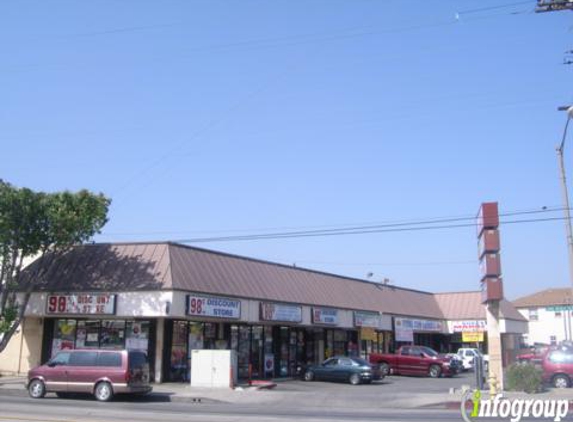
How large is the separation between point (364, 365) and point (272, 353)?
577 centimetres

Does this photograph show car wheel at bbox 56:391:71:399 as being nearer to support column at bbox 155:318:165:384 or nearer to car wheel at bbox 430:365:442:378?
support column at bbox 155:318:165:384

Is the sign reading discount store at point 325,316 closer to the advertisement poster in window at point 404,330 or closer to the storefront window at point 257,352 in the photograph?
the storefront window at point 257,352

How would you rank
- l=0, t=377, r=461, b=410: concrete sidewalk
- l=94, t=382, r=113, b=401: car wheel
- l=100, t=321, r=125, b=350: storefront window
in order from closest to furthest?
l=0, t=377, r=461, b=410: concrete sidewalk, l=94, t=382, r=113, b=401: car wheel, l=100, t=321, r=125, b=350: storefront window

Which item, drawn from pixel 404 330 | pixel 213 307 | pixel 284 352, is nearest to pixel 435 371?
pixel 284 352

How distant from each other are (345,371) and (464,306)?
2528cm

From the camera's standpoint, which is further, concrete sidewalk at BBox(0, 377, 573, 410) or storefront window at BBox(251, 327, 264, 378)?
storefront window at BBox(251, 327, 264, 378)

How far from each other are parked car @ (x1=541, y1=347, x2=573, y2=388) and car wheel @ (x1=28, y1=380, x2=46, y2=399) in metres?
18.6

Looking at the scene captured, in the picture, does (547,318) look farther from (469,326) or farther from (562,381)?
(562,381)

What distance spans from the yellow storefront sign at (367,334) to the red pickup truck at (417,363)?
2.88m

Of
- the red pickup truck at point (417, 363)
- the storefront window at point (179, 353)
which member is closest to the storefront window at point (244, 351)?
the storefront window at point (179, 353)

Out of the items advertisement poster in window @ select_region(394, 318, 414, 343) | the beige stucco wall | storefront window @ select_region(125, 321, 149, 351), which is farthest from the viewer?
advertisement poster in window @ select_region(394, 318, 414, 343)

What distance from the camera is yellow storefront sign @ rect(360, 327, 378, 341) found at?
142 ft

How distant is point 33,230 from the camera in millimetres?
29109

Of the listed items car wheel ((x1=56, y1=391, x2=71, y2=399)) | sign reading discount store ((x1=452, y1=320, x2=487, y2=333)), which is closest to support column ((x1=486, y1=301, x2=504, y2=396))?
car wheel ((x1=56, y1=391, x2=71, y2=399))
